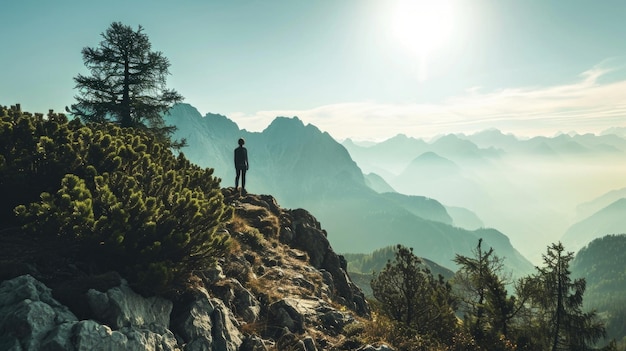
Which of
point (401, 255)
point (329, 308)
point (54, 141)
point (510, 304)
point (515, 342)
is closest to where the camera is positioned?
point (54, 141)

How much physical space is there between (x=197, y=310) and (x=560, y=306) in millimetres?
24374

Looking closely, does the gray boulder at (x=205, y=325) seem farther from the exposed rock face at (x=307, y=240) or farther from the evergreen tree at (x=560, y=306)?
the evergreen tree at (x=560, y=306)

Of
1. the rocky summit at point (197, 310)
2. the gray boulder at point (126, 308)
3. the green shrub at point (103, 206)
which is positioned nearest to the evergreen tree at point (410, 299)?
the rocky summit at point (197, 310)

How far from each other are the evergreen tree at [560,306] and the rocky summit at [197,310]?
14.4 m

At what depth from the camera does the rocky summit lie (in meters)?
6.90

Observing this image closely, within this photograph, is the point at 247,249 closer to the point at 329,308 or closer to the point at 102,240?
the point at 329,308

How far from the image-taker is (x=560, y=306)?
76.9 ft

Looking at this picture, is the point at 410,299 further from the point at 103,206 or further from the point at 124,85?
the point at 124,85

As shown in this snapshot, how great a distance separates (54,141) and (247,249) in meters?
9.00

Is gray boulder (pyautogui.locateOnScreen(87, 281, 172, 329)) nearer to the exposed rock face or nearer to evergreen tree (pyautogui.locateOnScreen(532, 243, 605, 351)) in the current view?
the exposed rock face

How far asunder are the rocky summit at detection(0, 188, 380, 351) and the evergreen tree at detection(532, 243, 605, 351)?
14.4m

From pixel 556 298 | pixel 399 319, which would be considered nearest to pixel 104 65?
pixel 399 319

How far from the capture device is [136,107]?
31469 mm

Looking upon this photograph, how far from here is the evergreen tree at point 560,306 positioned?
896 inches
